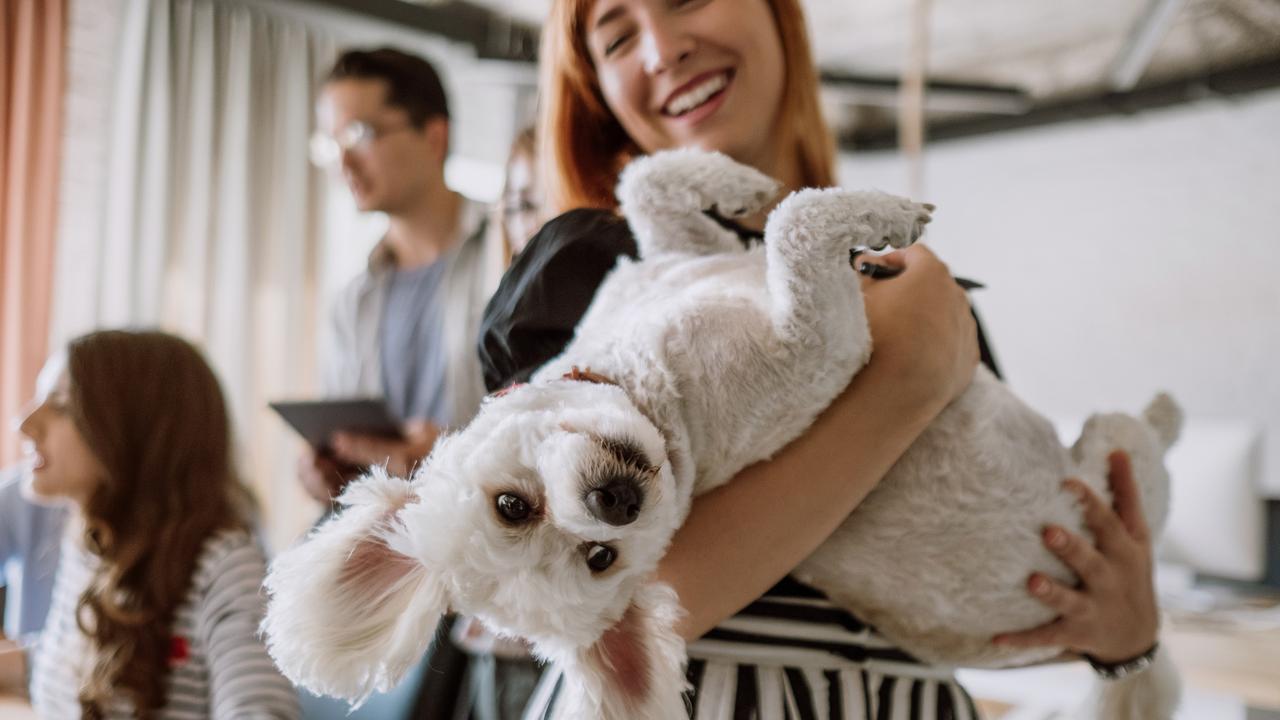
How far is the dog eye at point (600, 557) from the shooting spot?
1.80 ft

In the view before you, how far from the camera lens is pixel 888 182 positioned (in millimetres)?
5422

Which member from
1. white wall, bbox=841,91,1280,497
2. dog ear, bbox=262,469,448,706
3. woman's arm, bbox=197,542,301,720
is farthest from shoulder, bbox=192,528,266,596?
white wall, bbox=841,91,1280,497

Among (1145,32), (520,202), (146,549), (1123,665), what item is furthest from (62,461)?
(1145,32)

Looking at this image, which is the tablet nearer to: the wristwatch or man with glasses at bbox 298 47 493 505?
man with glasses at bbox 298 47 493 505

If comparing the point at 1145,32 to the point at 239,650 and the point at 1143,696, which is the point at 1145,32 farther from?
the point at 239,650

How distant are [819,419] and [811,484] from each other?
1.9 inches

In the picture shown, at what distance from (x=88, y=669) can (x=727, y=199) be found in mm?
1234

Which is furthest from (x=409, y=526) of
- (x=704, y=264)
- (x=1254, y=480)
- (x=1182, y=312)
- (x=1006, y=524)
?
(x=1182, y=312)

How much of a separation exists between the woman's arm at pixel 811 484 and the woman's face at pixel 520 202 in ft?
3.25

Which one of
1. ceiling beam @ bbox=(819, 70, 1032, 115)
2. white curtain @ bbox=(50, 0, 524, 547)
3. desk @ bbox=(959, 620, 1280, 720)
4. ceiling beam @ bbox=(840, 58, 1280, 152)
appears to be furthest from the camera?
ceiling beam @ bbox=(840, 58, 1280, 152)

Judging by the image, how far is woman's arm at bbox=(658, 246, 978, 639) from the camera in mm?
655

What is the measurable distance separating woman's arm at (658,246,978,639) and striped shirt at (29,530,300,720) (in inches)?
31.4

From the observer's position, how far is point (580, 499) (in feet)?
1.68

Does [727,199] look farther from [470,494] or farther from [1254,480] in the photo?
[1254,480]
